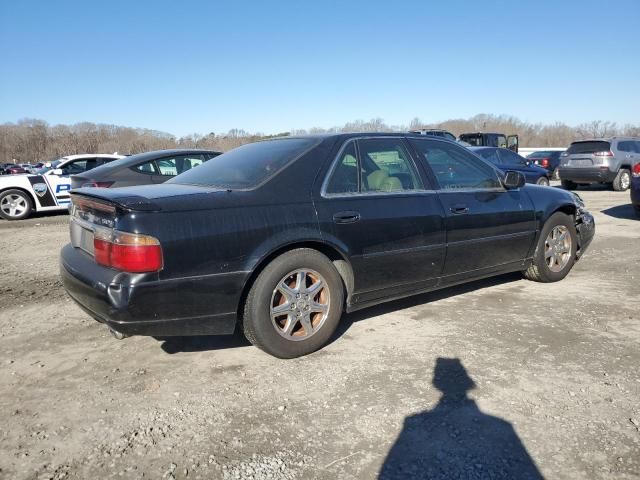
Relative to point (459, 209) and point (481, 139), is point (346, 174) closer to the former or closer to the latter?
point (459, 209)

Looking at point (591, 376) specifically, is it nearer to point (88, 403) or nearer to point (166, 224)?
point (166, 224)

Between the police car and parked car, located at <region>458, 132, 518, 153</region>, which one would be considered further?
parked car, located at <region>458, 132, 518, 153</region>

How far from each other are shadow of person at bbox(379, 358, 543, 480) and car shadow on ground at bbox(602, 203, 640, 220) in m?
8.94

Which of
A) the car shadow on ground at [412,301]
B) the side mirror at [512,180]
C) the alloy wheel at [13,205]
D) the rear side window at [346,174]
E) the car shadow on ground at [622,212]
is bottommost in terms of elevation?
the car shadow on ground at [412,301]

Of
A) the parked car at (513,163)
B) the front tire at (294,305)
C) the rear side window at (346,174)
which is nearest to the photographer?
the front tire at (294,305)

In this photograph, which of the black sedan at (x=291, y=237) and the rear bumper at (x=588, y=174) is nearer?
the black sedan at (x=291, y=237)

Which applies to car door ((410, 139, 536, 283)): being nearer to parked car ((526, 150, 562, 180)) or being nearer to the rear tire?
the rear tire

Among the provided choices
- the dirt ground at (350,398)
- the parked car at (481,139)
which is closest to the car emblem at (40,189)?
the dirt ground at (350,398)

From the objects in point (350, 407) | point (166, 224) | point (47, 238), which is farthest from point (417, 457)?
point (47, 238)

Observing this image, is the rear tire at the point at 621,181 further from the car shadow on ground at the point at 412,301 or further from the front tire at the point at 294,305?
the front tire at the point at 294,305

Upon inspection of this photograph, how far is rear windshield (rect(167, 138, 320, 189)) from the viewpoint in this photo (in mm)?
3527

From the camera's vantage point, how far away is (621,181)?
1532 cm

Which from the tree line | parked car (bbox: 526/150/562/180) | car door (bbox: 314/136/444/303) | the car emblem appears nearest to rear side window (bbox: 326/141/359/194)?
car door (bbox: 314/136/444/303)

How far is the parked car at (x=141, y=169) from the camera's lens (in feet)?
27.5
